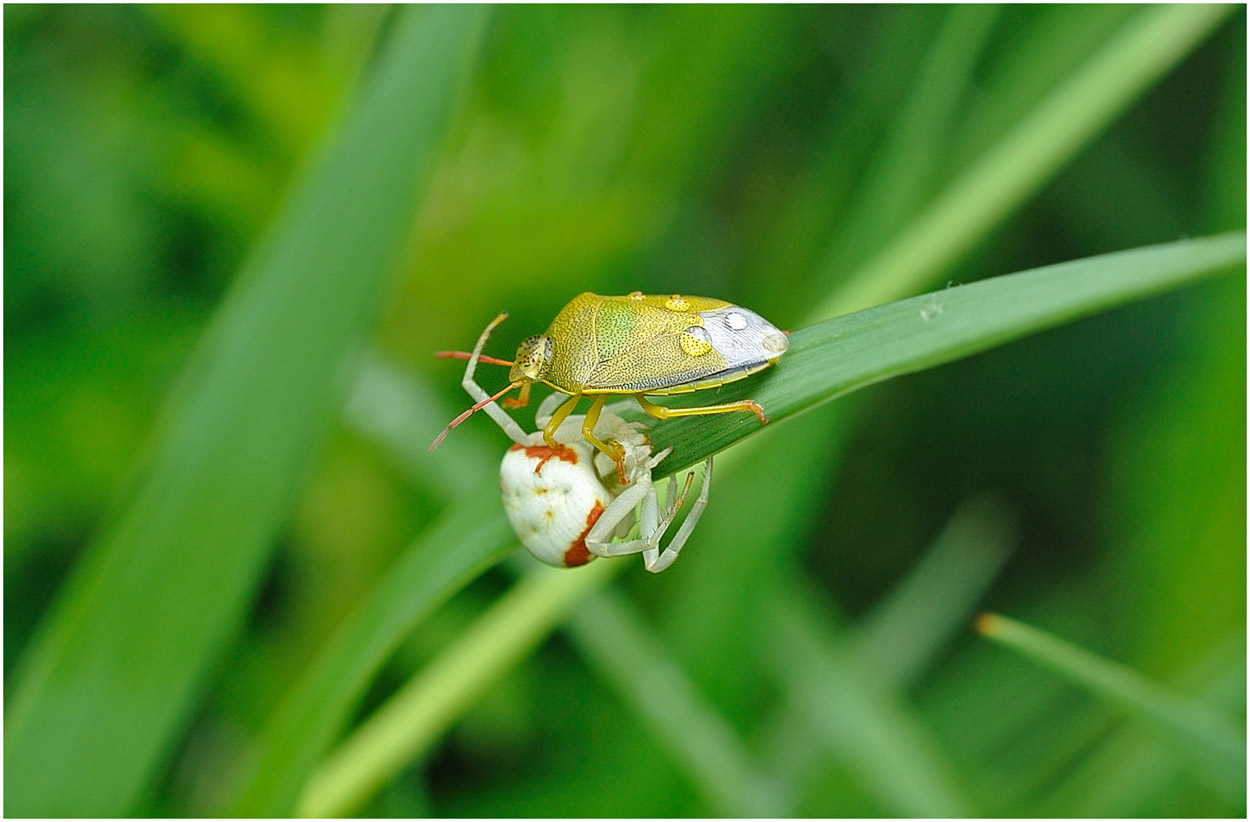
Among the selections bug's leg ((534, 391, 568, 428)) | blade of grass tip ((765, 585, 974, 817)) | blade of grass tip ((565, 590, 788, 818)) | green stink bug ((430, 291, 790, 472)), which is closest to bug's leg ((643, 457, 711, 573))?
green stink bug ((430, 291, 790, 472))

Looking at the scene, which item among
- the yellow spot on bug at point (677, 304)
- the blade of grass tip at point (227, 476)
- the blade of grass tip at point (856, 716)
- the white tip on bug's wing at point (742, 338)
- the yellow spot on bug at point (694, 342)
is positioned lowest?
the blade of grass tip at point (856, 716)

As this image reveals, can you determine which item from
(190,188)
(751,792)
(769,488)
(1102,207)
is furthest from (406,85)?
(1102,207)

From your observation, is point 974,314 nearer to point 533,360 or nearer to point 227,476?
point 533,360

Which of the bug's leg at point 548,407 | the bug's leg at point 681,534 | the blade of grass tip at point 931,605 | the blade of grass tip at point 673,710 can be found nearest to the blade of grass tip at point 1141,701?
the bug's leg at point 681,534

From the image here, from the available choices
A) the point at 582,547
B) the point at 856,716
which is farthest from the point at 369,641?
the point at 856,716

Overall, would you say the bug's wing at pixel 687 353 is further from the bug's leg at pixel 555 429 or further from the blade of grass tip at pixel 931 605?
the blade of grass tip at pixel 931 605

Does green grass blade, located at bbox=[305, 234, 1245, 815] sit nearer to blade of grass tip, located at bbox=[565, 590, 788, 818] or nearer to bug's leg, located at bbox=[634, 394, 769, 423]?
bug's leg, located at bbox=[634, 394, 769, 423]

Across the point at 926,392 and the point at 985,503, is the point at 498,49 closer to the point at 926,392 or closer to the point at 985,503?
the point at 926,392
